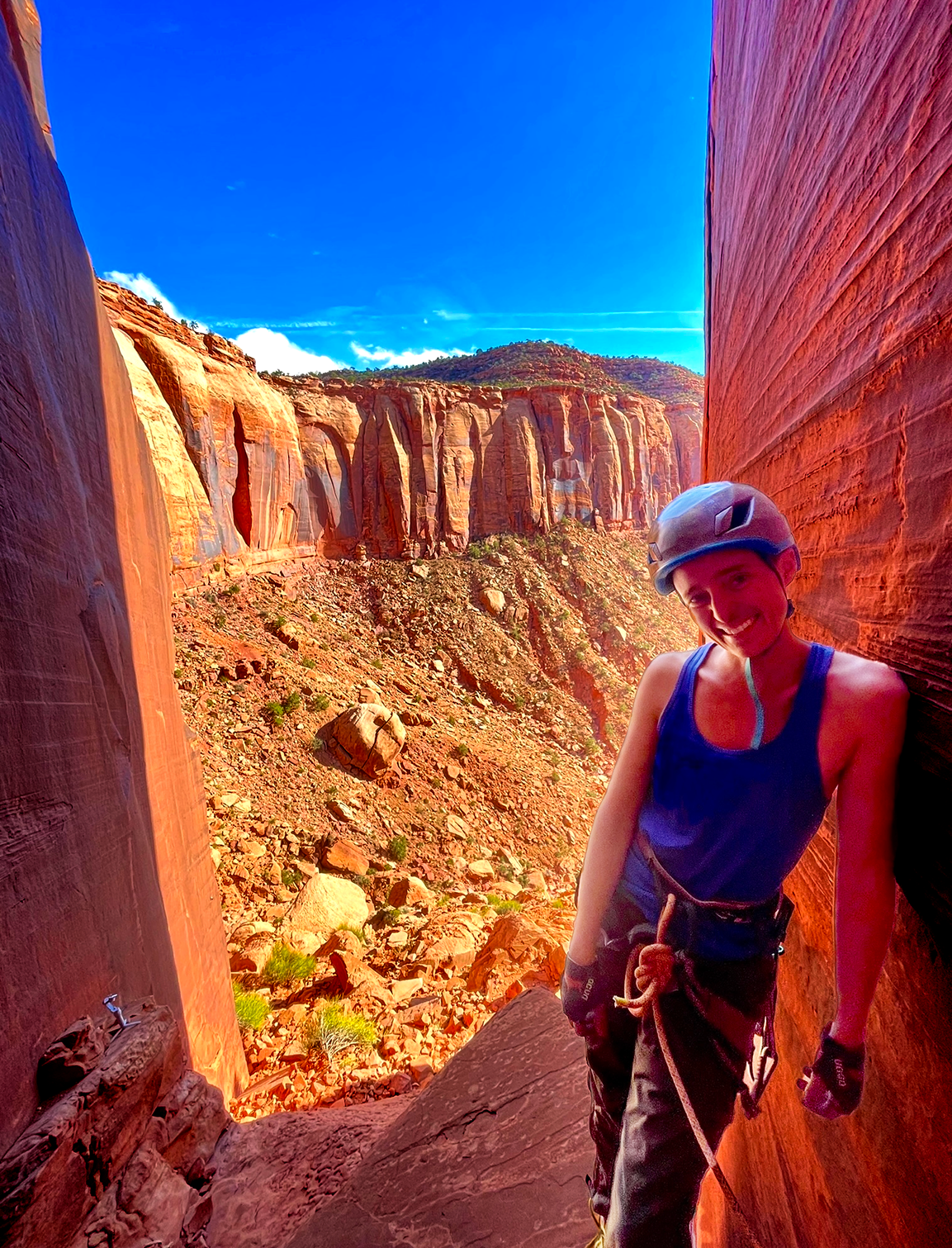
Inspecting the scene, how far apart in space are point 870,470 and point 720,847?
76 cm

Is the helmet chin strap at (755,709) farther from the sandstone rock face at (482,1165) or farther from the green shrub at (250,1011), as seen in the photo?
the green shrub at (250,1011)

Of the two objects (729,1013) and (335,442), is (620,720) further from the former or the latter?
(729,1013)

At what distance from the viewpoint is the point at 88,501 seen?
2752 millimetres

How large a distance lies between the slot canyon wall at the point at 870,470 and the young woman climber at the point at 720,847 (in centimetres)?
7

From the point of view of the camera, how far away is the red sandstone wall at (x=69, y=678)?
1.79m

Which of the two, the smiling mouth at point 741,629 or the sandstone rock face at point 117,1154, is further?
the sandstone rock face at point 117,1154

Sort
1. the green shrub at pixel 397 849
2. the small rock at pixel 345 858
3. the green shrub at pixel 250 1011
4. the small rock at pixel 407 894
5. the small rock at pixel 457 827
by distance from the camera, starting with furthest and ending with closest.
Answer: the small rock at pixel 457 827, the green shrub at pixel 397 849, the small rock at pixel 345 858, the small rock at pixel 407 894, the green shrub at pixel 250 1011

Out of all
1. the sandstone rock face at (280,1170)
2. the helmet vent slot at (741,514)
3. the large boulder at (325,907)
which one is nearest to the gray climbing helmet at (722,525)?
the helmet vent slot at (741,514)

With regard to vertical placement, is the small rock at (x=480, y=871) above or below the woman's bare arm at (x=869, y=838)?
below

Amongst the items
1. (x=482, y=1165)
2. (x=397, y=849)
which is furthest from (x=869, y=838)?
(x=397, y=849)

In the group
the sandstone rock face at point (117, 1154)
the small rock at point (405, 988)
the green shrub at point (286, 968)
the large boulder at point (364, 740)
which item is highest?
the sandstone rock face at point (117, 1154)

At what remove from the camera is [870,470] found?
0.97 metres

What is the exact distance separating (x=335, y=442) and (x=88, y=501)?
21294mm

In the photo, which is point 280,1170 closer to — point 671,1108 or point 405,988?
point 671,1108
